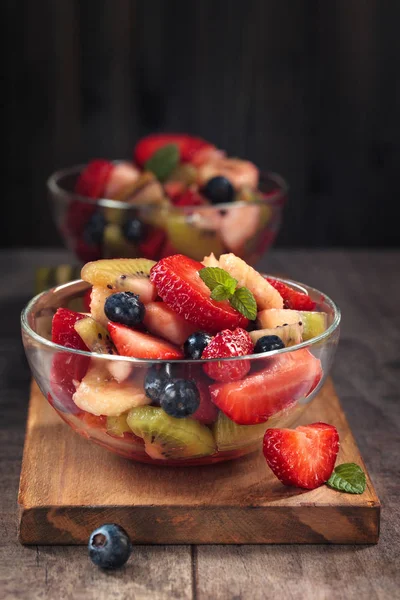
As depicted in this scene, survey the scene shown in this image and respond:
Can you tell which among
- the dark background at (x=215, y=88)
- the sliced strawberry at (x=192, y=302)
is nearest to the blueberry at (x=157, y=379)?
the sliced strawberry at (x=192, y=302)

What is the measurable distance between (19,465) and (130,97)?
1.49 metres

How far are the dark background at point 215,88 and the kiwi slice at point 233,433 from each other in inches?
62.7

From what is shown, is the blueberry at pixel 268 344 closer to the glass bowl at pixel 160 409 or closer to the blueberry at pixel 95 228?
the glass bowl at pixel 160 409

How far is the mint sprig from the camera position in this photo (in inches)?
46.4

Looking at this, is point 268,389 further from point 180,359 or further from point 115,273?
point 115,273

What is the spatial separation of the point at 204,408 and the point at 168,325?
129 mm

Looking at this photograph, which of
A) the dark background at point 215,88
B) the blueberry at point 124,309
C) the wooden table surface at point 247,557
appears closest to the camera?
the wooden table surface at point 247,557

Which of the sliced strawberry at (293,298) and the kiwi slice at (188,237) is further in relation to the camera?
the kiwi slice at (188,237)

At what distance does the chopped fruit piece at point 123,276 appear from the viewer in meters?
1.21

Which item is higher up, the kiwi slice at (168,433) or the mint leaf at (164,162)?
the kiwi slice at (168,433)

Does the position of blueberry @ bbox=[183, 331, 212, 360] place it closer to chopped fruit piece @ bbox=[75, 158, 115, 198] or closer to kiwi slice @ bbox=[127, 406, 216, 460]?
kiwi slice @ bbox=[127, 406, 216, 460]

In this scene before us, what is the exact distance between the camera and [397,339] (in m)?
1.87

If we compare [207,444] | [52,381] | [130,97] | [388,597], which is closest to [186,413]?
[207,444]

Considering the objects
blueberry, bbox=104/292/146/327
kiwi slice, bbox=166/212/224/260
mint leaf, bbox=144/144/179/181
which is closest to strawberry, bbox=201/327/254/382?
blueberry, bbox=104/292/146/327
